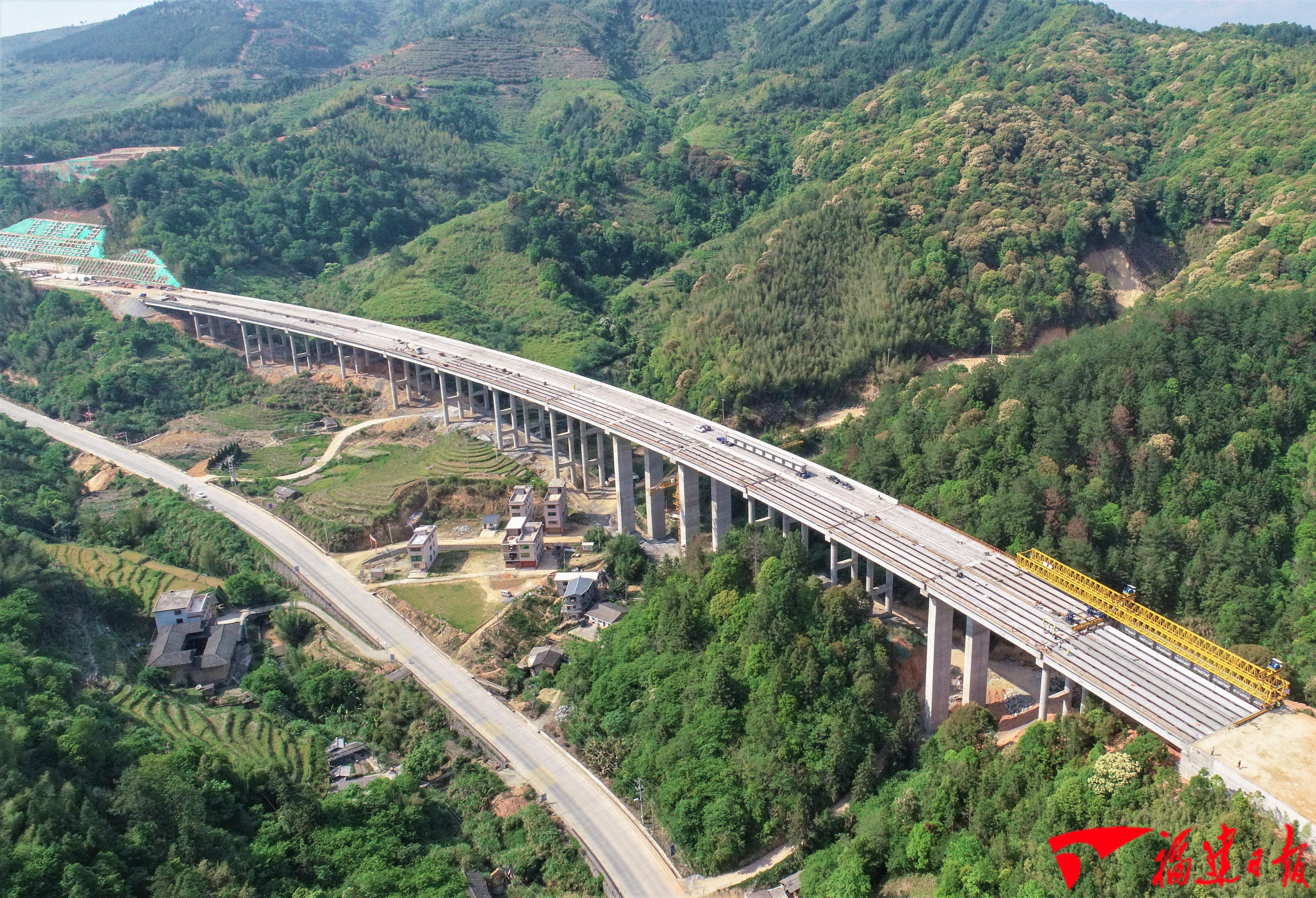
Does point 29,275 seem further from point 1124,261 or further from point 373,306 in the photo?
point 1124,261

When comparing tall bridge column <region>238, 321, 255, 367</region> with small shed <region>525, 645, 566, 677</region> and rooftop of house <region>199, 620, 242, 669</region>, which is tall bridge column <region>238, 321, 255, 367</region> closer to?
rooftop of house <region>199, 620, 242, 669</region>

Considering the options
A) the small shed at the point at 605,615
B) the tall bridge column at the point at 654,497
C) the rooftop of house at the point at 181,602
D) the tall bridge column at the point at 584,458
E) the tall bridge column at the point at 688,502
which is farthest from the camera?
the tall bridge column at the point at 584,458

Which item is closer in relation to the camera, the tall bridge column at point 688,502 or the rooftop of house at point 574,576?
the rooftop of house at point 574,576

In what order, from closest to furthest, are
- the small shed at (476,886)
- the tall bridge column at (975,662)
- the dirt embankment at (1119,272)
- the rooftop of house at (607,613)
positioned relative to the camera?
the small shed at (476,886), the tall bridge column at (975,662), the rooftop of house at (607,613), the dirt embankment at (1119,272)

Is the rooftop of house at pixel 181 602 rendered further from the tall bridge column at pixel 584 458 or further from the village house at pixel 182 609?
the tall bridge column at pixel 584 458

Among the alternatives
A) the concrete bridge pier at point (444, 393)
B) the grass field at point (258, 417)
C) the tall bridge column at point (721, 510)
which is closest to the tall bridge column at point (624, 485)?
the tall bridge column at point (721, 510)

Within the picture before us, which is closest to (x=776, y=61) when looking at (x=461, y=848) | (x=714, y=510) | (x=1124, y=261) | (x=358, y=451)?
(x=1124, y=261)

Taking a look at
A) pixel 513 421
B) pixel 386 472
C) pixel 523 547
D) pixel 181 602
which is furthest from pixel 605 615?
pixel 386 472
